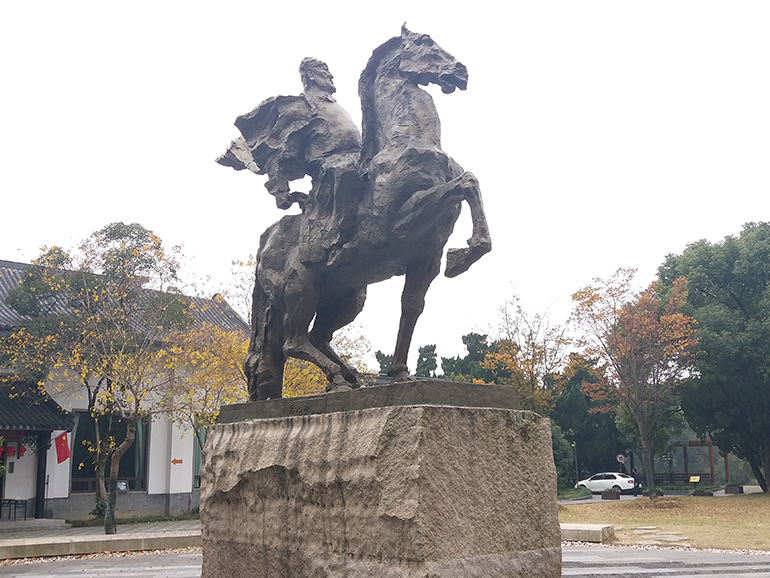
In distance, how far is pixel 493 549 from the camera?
353cm

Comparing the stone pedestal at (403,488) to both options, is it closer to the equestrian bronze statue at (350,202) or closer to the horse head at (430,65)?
the equestrian bronze statue at (350,202)

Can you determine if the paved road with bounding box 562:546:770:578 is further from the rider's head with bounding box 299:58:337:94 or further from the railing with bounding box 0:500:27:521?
the railing with bounding box 0:500:27:521

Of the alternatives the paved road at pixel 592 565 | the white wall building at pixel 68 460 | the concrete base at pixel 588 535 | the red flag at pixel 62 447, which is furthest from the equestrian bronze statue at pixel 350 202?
the red flag at pixel 62 447

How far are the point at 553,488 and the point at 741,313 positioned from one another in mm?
20896

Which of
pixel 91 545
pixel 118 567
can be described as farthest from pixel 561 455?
pixel 118 567

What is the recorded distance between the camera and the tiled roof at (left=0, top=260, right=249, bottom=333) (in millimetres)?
18030

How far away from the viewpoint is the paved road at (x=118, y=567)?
8.70 metres

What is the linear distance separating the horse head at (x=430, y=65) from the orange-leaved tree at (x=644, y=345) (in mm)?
16869

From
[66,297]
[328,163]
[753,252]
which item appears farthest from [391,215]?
[753,252]

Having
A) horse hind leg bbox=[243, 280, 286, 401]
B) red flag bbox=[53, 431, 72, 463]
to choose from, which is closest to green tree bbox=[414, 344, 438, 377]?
red flag bbox=[53, 431, 72, 463]

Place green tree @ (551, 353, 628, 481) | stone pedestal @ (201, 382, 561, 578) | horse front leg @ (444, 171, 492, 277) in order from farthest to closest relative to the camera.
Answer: green tree @ (551, 353, 628, 481) < horse front leg @ (444, 171, 492, 277) < stone pedestal @ (201, 382, 561, 578)

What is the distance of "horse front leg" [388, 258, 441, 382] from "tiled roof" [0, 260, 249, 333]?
1369 cm

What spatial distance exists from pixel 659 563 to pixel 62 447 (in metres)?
14.4

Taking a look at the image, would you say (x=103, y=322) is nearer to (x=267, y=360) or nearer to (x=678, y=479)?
(x=267, y=360)
